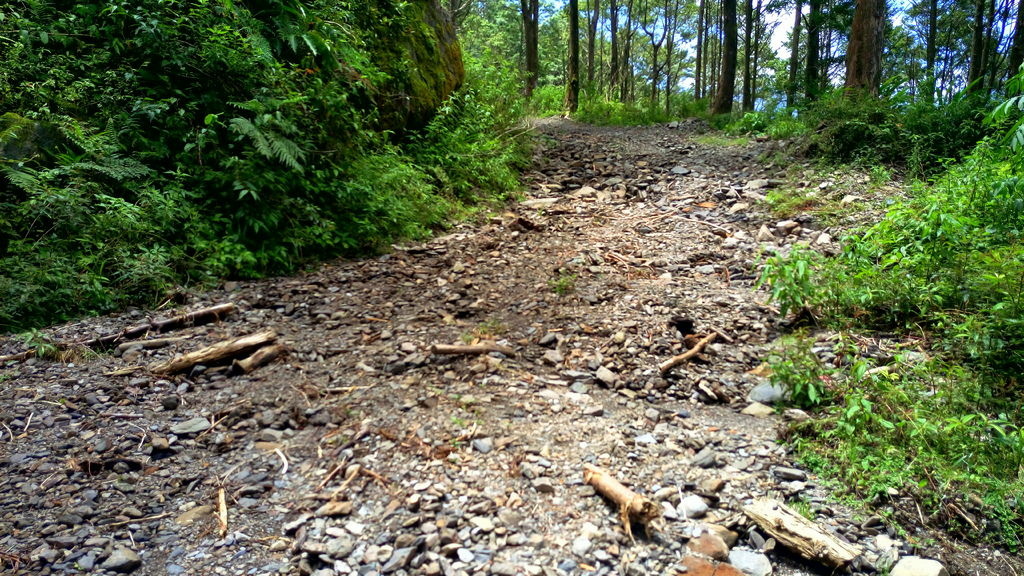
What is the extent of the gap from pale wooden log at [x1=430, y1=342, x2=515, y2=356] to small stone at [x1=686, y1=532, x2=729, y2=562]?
195 centimetres

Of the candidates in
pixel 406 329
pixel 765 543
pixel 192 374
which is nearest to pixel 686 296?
pixel 406 329

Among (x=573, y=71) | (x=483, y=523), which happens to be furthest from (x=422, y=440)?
(x=573, y=71)

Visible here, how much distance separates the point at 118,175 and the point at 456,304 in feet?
9.55

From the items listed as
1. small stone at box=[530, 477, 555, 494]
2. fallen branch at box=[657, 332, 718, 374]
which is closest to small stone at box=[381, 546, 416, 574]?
small stone at box=[530, 477, 555, 494]

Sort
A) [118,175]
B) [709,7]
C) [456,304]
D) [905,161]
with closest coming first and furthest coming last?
[118,175] → [456,304] → [905,161] → [709,7]

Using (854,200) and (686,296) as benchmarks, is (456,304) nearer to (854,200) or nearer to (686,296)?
(686,296)

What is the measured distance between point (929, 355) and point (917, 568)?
1.98 m

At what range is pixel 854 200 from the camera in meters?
6.30

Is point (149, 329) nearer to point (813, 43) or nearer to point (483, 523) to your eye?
point (483, 523)

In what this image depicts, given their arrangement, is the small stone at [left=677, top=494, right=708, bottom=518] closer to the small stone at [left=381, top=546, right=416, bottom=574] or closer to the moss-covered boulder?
the small stone at [left=381, top=546, right=416, bottom=574]

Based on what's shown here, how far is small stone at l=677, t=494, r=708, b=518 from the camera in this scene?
2.26 metres

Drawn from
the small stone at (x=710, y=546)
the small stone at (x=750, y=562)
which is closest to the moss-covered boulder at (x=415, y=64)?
the small stone at (x=710, y=546)

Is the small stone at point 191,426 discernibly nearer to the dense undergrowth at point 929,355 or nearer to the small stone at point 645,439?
the small stone at point 645,439

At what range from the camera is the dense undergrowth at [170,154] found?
3.89m
